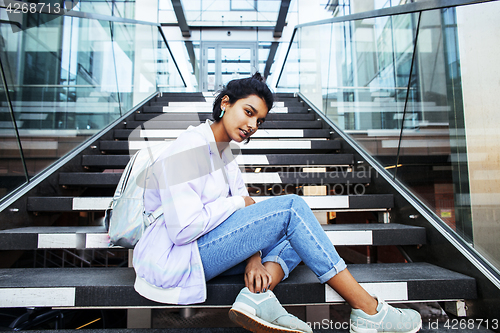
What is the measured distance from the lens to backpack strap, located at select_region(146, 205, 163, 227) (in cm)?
103

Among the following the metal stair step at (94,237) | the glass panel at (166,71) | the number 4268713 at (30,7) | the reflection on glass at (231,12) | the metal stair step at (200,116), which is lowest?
the metal stair step at (94,237)

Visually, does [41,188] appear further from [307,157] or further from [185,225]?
[307,157]

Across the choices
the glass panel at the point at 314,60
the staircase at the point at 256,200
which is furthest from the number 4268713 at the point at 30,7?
the glass panel at the point at 314,60

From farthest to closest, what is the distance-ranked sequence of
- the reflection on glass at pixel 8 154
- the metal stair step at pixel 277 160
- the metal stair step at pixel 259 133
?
the metal stair step at pixel 259 133 < the metal stair step at pixel 277 160 < the reflection on glass at pixel 8 154

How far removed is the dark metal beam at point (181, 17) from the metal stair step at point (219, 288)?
25.0 ft

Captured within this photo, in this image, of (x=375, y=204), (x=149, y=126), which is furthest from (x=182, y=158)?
(x=149, y=126)

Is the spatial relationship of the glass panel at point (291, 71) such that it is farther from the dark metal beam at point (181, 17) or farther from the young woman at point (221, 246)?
the young woman at point (221, 246)

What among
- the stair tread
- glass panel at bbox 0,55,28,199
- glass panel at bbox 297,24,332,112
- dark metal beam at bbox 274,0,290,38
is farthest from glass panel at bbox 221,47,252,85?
glass panel at bbox 0,55,28,199

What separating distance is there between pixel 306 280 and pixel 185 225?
52 cm

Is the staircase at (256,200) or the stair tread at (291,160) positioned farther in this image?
the stair tread at (291,160)

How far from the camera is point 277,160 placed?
2318 millimetres

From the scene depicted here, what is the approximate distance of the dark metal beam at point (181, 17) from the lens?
24.6 ft

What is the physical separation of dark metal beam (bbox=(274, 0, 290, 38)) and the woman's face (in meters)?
6.86

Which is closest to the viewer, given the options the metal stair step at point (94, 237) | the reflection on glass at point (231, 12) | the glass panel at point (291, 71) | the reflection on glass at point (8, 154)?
the metal stair step at point (94, 237)
